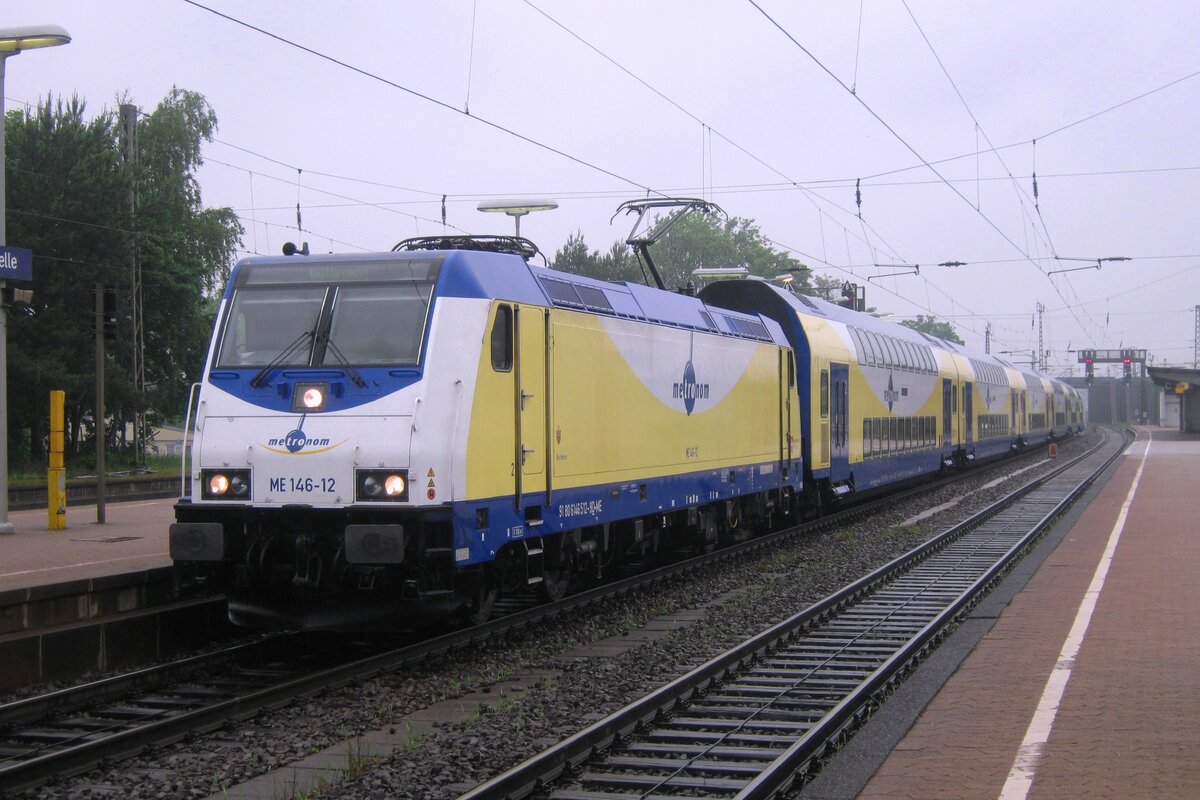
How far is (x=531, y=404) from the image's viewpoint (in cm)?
1105

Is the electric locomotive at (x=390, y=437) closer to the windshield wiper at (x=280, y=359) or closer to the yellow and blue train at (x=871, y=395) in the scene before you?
the windshield wiper at (x=280, y=359)

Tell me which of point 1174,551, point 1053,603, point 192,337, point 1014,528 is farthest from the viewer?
point 192,337

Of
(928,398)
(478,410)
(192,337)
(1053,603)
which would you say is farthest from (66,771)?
(192,337)

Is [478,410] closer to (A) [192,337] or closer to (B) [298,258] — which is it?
(B) [298,258]

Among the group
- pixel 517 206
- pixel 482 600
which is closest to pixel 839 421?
pixel 517 206

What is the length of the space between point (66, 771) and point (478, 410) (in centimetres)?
408

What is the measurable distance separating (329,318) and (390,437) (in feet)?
4.59

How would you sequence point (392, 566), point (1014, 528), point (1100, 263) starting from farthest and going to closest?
point (1100, 263) → point (1014, 528) → point (392, 566)

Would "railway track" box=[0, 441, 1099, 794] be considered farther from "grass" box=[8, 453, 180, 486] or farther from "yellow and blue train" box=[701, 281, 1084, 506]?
"grass" box=[8, 453, 180, 486]

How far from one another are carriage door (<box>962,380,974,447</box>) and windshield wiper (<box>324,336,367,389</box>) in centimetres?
2811

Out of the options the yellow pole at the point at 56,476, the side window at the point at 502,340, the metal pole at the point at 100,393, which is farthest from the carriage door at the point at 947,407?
the side window at the point at 502,340

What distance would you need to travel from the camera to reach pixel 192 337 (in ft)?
145

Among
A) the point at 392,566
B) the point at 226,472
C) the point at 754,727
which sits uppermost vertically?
the point at 226,472

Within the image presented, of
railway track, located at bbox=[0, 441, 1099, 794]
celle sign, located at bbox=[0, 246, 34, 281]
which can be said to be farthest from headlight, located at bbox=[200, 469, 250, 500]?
celle sign, located at bbox=[0, 246, 34, 281]
